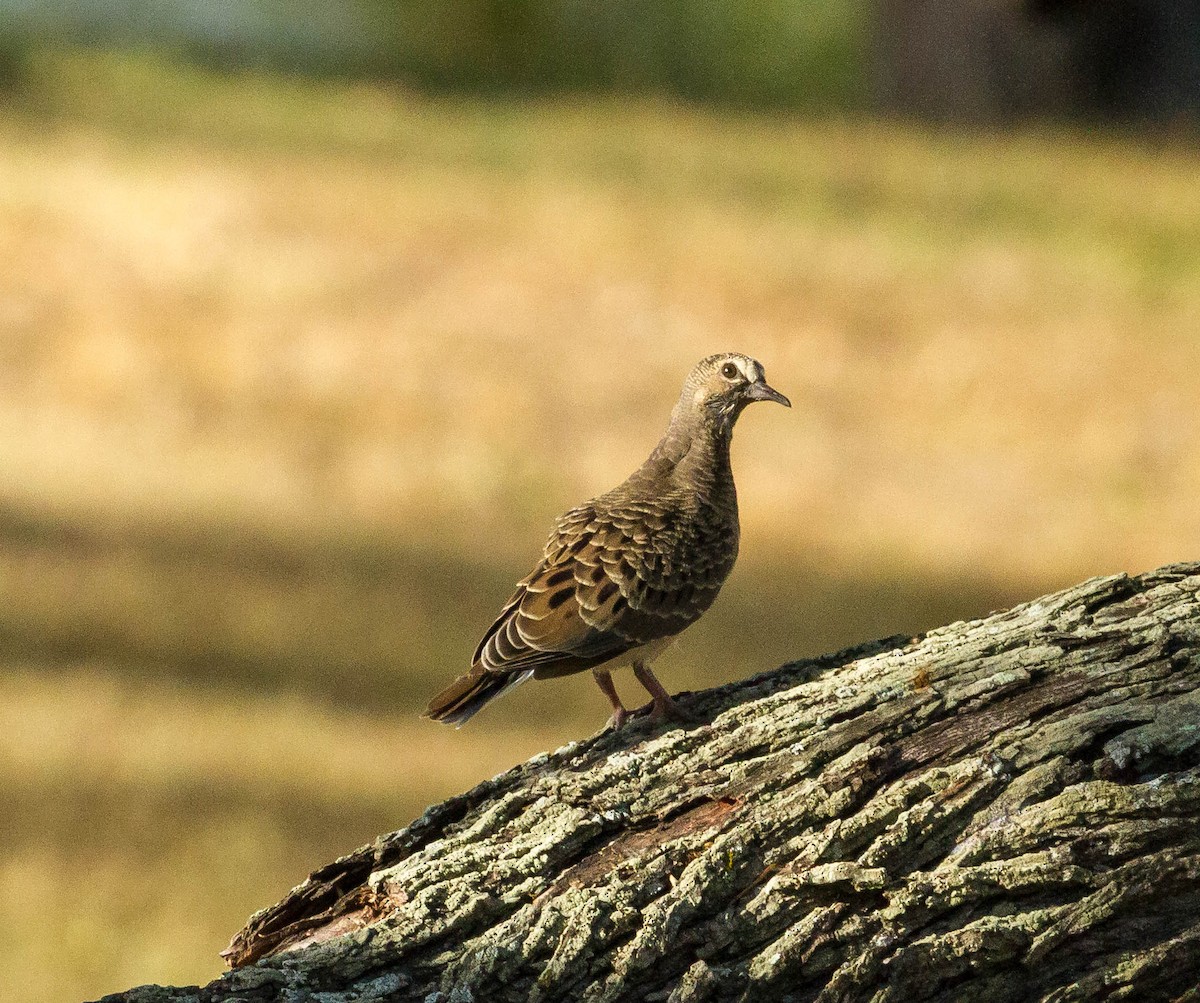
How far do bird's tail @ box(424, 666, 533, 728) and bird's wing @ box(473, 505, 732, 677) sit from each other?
23 mm

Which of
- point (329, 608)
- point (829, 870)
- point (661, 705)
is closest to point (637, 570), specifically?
Result: point (661, 705)

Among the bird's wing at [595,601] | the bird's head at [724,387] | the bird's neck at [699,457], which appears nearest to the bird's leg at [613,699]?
the bird's wing at [595,601]

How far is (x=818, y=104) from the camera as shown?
580 inches

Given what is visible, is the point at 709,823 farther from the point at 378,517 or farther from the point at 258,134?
the point at 258,134

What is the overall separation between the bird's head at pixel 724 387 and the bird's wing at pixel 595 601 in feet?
1.03

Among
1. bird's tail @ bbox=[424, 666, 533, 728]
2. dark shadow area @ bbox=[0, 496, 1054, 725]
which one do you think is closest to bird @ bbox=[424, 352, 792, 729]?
bird's tail @ bbox=[424, 666, 533, 728]

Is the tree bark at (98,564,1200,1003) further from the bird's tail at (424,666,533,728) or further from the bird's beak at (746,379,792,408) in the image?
the bird's beak at (746,379,792,408)

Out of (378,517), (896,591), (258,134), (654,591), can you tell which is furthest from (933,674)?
(258,134)

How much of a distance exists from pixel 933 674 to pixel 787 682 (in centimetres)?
39

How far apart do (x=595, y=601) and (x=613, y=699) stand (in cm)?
33

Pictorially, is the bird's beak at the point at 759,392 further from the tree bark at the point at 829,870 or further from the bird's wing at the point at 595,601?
the tree bark at the point at 829,870

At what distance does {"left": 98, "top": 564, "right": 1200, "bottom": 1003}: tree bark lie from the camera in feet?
10.5

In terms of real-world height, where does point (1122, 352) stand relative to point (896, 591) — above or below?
above

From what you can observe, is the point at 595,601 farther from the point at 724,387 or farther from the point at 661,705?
the point at 724,387
